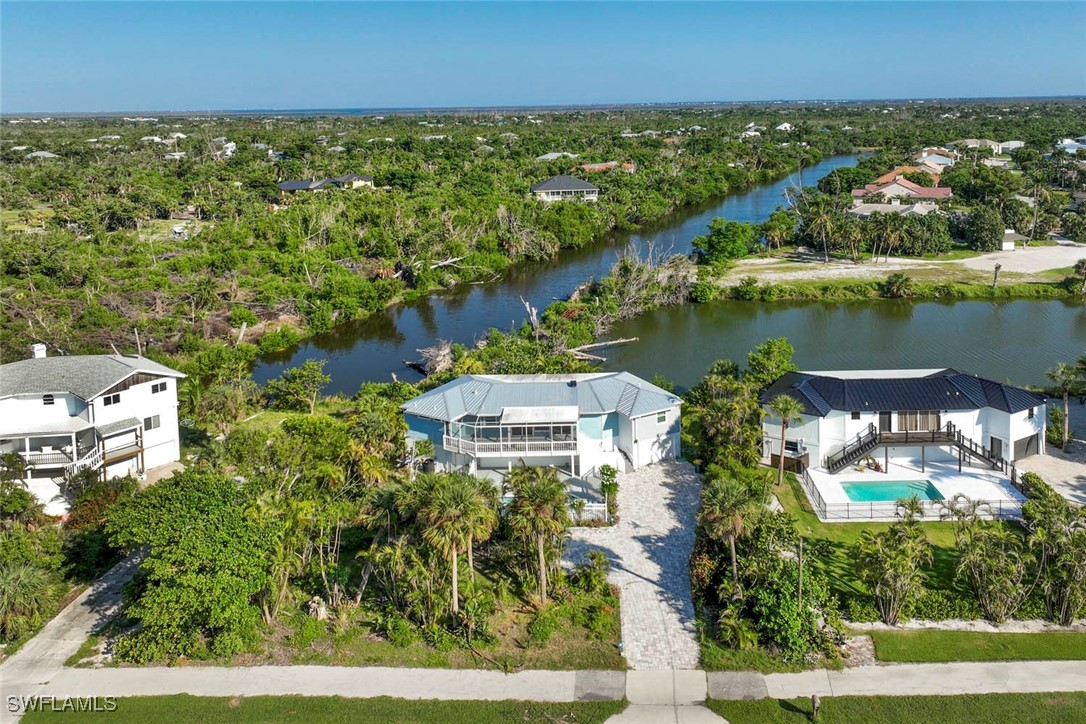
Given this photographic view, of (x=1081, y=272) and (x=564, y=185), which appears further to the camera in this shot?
(x=564, y=185)

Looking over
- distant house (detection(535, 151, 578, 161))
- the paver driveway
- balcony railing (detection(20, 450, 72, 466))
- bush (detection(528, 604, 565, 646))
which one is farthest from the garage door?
distant house (detection(535, 151, 578, 161))

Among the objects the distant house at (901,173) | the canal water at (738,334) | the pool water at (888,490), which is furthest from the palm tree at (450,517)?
the distant house at (901,173)

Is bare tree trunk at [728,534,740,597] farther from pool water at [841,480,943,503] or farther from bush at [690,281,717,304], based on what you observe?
bush at [690,281,717,304]

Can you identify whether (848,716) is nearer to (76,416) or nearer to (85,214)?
(76,416)

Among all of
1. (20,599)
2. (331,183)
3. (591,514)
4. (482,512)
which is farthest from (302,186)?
(482,512)

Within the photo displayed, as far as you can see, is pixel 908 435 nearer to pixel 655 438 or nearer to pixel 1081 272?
pixel 655 438

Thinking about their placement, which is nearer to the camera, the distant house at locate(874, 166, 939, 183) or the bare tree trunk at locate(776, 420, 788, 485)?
the bare tree trunk at locate(776, 420, 788, 485)
